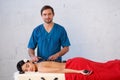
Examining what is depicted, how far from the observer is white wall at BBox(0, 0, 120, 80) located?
2826mm

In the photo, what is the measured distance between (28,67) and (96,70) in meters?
0.72

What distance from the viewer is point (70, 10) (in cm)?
287

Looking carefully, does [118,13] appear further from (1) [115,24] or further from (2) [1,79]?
(2) [1,79]

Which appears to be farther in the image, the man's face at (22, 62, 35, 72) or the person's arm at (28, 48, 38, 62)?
the person's arm at (28, 48, 38, 62)

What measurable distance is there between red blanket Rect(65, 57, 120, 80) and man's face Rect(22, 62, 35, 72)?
37 cm

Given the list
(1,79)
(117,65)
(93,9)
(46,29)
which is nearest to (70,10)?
(93,9)

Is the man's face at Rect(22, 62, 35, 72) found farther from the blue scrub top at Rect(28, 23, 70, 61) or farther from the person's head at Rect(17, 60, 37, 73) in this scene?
the blue scrub top at Rect(28, 23, 70, 61)

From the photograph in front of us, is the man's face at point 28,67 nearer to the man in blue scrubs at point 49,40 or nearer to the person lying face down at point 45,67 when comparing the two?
the person lying face down at point 45,67

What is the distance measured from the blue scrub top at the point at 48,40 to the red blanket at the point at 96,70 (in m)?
0.39

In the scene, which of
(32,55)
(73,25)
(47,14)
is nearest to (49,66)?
(32,55)

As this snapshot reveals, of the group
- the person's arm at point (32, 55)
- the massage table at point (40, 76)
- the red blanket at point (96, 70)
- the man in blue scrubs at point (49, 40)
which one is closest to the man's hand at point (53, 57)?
A: the man in blue scrubs at point (49, 40)

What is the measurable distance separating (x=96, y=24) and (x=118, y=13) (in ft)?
0.99

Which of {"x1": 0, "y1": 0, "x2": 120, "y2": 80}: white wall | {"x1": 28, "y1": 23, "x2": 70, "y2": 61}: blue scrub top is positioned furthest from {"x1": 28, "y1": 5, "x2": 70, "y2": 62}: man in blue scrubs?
{"x1": 0, "y1": 0, "x2": 120, "y2": 80}: white wall

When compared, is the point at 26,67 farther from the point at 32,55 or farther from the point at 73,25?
the point at 73,25
